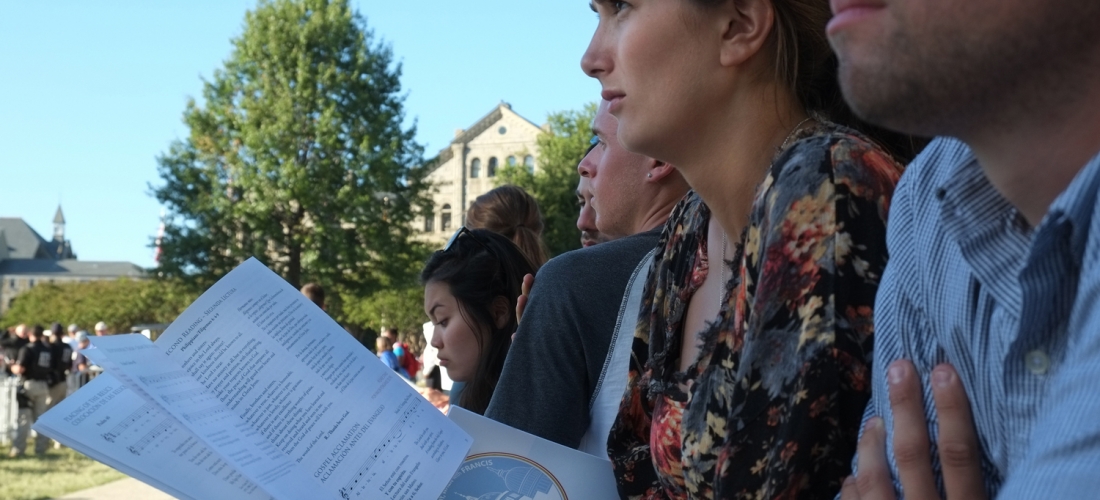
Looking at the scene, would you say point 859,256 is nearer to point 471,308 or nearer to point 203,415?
point 203,415

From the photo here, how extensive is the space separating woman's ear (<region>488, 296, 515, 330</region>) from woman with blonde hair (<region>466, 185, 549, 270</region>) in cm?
47

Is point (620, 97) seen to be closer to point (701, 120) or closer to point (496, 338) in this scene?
point (701, 120)

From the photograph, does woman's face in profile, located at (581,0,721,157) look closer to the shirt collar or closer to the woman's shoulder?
the woman's shoulder

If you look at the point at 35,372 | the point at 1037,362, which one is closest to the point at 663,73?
the point at 1037,362

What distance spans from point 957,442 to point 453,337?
108 inches

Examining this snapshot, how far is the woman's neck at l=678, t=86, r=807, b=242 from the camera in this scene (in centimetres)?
169

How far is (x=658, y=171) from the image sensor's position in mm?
2842

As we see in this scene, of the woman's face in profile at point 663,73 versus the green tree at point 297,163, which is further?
the green tree at point 297,163

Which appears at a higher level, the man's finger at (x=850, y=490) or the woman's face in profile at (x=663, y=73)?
the woman's face in profile at (x=663, y=73)

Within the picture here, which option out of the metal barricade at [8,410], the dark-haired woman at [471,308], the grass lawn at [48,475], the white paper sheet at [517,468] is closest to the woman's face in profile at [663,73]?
the white paper sheet at [517,468]

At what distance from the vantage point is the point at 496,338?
3629 millimetres

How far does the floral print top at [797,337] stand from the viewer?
119 cm

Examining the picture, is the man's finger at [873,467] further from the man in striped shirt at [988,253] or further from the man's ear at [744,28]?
the man's ear at [744,28]

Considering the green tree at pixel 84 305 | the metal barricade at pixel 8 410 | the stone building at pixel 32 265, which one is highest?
the metal barricade at pixel 8 410
